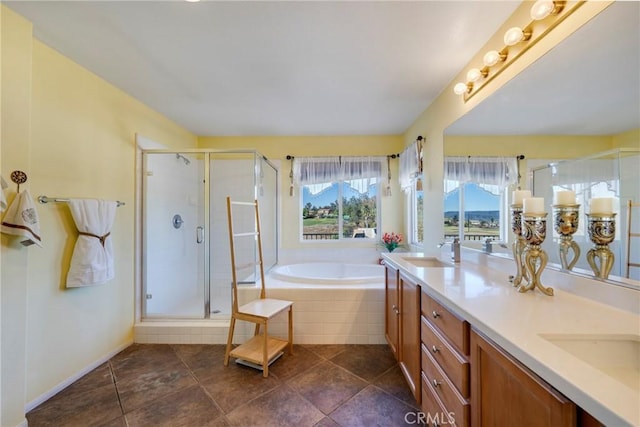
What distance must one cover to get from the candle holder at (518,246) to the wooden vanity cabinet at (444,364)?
453mm

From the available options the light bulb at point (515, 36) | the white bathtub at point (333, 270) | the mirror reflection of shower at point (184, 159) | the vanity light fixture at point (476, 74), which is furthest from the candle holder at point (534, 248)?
→ the mirror reflection of shower at point (184, 159)

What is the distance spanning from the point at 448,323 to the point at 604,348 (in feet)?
1.59

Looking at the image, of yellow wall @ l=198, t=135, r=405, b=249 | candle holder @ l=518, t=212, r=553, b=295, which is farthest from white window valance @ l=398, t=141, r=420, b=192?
candle holder @ l=518, t=212, r=553, b=295

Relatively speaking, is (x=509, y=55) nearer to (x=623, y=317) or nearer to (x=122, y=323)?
(x=623, y=317)

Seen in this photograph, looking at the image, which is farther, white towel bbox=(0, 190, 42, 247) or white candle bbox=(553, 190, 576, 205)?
white towel bbox=(0, 190, 42, 247)

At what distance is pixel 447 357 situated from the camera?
1.18 m

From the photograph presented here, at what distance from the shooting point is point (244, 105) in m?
2.66

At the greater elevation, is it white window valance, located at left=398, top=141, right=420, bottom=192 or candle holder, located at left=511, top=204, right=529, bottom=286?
white window valance, located at left=398, top=141, right=420, bottom=192

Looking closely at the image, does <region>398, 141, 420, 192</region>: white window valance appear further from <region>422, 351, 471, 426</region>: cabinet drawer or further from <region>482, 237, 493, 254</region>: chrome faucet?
<region>422, 351, 471, 426</region>: cabinet drawer

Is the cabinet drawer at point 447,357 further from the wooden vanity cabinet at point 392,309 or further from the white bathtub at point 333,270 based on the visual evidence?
the white bathtub at point 333,270

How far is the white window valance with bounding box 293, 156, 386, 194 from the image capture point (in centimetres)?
365

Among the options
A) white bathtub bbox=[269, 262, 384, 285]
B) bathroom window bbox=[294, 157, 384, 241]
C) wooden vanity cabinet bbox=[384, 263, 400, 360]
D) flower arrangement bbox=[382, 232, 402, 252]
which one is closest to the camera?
wooden vanity cabinet bbox=[384, 263, 400, 360]

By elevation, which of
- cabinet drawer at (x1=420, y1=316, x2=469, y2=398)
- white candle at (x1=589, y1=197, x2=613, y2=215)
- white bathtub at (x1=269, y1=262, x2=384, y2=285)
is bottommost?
white bathtub at (x1=269, y1=262, x2=384, y2=285)

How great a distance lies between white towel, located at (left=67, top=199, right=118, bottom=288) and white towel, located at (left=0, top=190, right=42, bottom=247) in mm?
379
